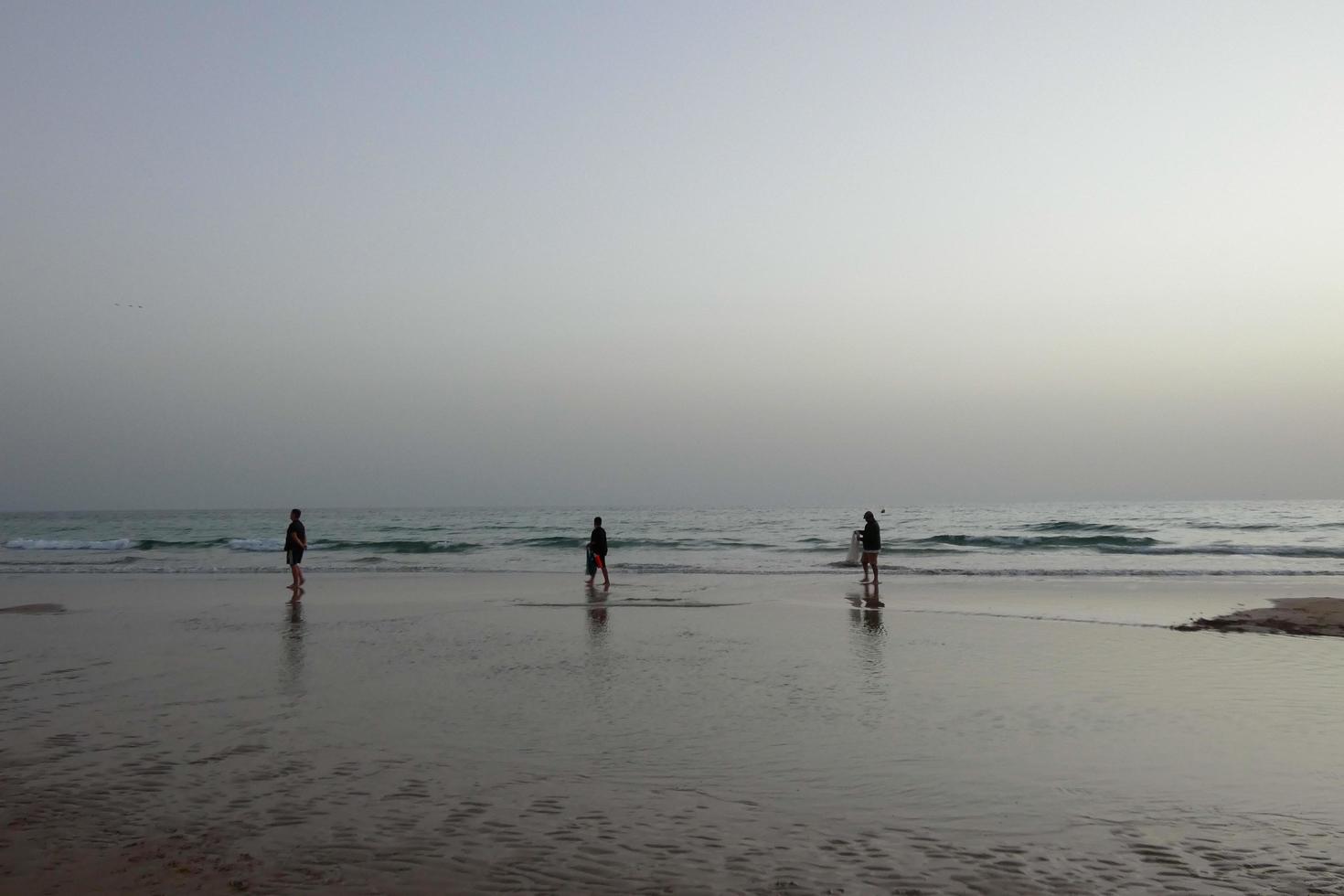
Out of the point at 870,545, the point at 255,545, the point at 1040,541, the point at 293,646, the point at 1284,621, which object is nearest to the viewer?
the point at 293,646

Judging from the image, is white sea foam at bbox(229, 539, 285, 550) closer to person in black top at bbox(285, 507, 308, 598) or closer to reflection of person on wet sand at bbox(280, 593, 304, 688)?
person in black top at bbox(285, 507, 308, 598)

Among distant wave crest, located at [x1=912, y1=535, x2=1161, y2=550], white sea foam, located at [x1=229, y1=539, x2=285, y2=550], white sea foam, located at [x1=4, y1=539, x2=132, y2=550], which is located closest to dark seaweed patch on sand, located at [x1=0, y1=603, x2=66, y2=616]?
white sea foam, located at [x1=229, y1=539, x2=285, y2=550]

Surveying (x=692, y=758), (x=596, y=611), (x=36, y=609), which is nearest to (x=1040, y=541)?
(x=596, y=611)

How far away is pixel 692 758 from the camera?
22.5 feet

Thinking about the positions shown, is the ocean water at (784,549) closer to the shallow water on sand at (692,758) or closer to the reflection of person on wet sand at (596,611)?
the reflection of person on wet sand at (596,611)

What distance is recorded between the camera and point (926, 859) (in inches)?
190

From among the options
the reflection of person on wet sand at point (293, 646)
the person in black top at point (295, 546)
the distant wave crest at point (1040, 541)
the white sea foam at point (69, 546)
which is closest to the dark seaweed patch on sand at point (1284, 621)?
the reflection of person on wet sand at point (293, 646)

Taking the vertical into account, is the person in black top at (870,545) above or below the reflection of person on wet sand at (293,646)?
above

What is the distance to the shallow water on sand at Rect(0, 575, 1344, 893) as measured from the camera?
15.7ft

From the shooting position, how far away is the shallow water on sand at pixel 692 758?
4773 mm

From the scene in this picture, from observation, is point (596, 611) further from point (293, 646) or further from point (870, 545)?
point (870, 545)

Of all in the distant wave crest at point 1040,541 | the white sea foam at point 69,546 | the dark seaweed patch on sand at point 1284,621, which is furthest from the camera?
the white sea foam at point 69,546

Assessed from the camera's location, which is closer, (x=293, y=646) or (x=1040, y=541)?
(x=293, y=646)

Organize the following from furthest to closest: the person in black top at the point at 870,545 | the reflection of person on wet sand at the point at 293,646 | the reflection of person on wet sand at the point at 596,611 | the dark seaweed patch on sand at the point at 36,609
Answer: the person in black top at the point at 870,545
the dark seaweed patch on sand at the point at 36,609
the reflection of person on wet sand at the point at 596,611
the reflection of person on wet sand at the point at 293,646
